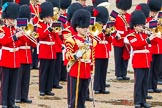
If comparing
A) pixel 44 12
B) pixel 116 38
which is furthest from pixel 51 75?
pixel 116 38

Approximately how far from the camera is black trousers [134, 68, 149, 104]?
10188 millimetres

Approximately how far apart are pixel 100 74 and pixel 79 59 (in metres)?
2.80

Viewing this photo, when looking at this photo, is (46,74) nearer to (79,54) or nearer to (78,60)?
(78,60)

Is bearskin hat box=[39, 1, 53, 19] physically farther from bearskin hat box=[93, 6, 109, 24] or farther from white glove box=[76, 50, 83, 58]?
white glove box=[76, 50, 83, 58]

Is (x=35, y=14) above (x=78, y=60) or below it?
above

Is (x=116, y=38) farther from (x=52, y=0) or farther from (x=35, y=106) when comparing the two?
(x=35, y=106)

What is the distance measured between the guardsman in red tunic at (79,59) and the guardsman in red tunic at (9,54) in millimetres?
955

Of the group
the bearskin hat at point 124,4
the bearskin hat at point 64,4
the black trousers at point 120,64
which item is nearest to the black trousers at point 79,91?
the bearskin hat at point 64,4

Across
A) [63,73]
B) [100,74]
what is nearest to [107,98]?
[100,74]

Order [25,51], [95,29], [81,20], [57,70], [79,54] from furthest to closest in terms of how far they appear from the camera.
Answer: [57,70]
[95,29]
[25,51]
[81,20]
[79,54]

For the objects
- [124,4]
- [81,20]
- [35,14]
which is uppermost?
[124,4]

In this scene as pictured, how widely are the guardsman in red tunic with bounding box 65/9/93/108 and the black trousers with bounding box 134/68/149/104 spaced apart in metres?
1.36

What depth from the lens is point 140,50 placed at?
400 inches

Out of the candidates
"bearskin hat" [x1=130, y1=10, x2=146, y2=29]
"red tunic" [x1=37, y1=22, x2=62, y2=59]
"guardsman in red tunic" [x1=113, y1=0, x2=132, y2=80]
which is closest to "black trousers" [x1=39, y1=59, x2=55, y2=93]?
"red tunic" [x1=37, y1=22, x2=62, y2=59]
